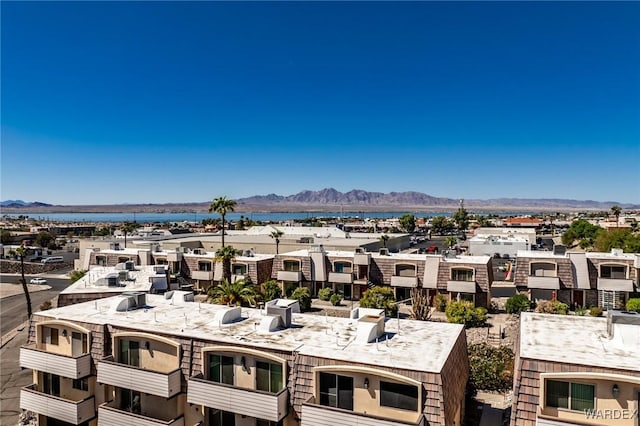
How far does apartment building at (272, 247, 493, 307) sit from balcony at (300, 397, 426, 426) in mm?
33069

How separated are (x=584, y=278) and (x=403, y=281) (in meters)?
17.4

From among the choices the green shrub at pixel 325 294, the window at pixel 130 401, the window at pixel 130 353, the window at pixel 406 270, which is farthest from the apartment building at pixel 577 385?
the green shrub at pixel 325 294

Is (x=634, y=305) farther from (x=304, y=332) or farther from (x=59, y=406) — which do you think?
(x=59, y=406)

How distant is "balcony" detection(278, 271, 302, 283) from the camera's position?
2051 inches

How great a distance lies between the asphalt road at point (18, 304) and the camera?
47.0 m

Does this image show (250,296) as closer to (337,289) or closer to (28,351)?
(28,351)

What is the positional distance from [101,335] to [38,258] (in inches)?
3399

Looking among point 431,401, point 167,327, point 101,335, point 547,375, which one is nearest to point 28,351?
point 101,335

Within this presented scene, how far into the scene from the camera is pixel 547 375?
13.9m

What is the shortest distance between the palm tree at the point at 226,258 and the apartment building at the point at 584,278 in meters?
31.0

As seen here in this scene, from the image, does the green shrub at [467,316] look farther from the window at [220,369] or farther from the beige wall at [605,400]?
the window at [220,369]

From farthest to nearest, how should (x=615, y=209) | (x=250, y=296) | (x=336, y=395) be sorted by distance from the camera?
(x=615, y=209) → (x=250, y=296) → (x=336, y=395)

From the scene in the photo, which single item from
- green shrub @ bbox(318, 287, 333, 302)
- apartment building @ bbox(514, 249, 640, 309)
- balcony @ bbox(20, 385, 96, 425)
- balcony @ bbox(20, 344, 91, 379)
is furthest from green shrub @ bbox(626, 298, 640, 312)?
balcony @ bbox(20, 344, 91, 379)

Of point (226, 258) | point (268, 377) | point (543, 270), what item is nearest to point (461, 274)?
point (543, 270)
